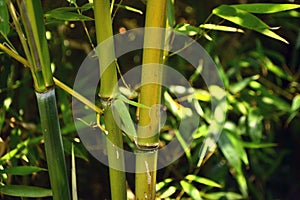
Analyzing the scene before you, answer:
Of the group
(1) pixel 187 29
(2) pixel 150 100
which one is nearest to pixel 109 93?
(2) pixel 150 100

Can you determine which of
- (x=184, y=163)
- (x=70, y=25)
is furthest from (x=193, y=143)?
(x=70, y=25)

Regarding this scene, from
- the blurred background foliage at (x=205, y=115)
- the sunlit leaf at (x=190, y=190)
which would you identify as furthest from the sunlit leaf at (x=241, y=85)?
the sunlit leaf at (x=190, y=190)

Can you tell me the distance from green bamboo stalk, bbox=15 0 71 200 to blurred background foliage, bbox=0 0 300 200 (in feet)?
0.36

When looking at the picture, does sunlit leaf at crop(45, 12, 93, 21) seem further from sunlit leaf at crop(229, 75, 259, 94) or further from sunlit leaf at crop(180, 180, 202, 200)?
sunlit leaf at crop(229, 75, 259, 94)

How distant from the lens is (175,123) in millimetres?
1078

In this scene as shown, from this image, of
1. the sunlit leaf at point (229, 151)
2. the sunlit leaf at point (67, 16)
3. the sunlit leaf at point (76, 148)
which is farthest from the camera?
the sunlit leaf at point (229, 151)

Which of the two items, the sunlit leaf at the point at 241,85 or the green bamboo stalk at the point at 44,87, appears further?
the sunlit leaf at the point at 241,85

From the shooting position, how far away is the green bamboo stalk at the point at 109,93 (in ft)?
2.07

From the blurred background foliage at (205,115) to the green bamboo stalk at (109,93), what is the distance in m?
0.10

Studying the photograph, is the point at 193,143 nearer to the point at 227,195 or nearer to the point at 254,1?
the point at 227,195

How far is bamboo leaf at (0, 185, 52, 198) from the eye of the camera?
30.0 inches

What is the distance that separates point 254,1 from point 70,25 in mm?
472

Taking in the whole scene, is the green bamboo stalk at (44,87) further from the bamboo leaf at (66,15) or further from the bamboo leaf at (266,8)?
the bamboo leaf at (266,8)

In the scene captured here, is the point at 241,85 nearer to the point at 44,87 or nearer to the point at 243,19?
the point at 243,19
